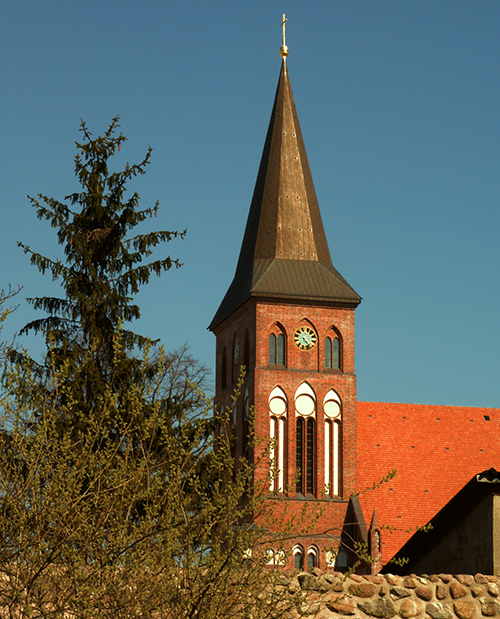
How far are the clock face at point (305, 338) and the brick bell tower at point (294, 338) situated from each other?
0.04 metres

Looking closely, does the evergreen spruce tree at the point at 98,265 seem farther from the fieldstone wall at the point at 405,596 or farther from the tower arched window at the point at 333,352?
the tower arched window at the point at 333,352

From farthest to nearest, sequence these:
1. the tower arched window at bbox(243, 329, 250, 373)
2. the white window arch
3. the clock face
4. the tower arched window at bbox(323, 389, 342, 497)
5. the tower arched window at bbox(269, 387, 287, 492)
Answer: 1. the tower arched window at bbox(243, 329, 250, 373)
2. the clock face
3. the white window arch
4. the tower arched window at bbox(323, 389, 342, 497)
5. the tower arched window at bbox(269, 387, 287, 492)

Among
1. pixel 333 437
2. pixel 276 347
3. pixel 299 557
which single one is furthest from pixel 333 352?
pixel 299 557

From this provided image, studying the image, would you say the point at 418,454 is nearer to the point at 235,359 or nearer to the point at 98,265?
the point at 235,359

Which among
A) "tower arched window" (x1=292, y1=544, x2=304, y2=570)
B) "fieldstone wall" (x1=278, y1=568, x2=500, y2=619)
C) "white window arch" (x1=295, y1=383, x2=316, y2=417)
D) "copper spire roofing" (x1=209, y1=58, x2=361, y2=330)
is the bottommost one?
"tower arched window" (x1=292, y1=544, x2=304, y2=570)

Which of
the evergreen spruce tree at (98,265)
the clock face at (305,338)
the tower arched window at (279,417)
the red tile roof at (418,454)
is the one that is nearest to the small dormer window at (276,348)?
the clock face at (305,338)

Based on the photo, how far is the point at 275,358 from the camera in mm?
34875

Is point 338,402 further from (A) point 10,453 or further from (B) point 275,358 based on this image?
(A) point 10,453

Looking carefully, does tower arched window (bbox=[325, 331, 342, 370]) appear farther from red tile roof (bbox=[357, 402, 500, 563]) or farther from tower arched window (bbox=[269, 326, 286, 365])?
red tile roof (bbox=[357, 402, 500, 563])

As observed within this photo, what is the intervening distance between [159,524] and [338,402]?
2748cm

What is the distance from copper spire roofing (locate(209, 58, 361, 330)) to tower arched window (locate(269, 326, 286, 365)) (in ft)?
4.33

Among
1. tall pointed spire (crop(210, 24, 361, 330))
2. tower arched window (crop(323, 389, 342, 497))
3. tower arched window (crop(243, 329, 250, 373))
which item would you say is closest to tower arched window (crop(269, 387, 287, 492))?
tower arched window (crop(323, 389, 342, 497))

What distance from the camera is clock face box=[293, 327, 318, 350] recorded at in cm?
3516

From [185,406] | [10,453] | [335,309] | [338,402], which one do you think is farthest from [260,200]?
[10,453]
